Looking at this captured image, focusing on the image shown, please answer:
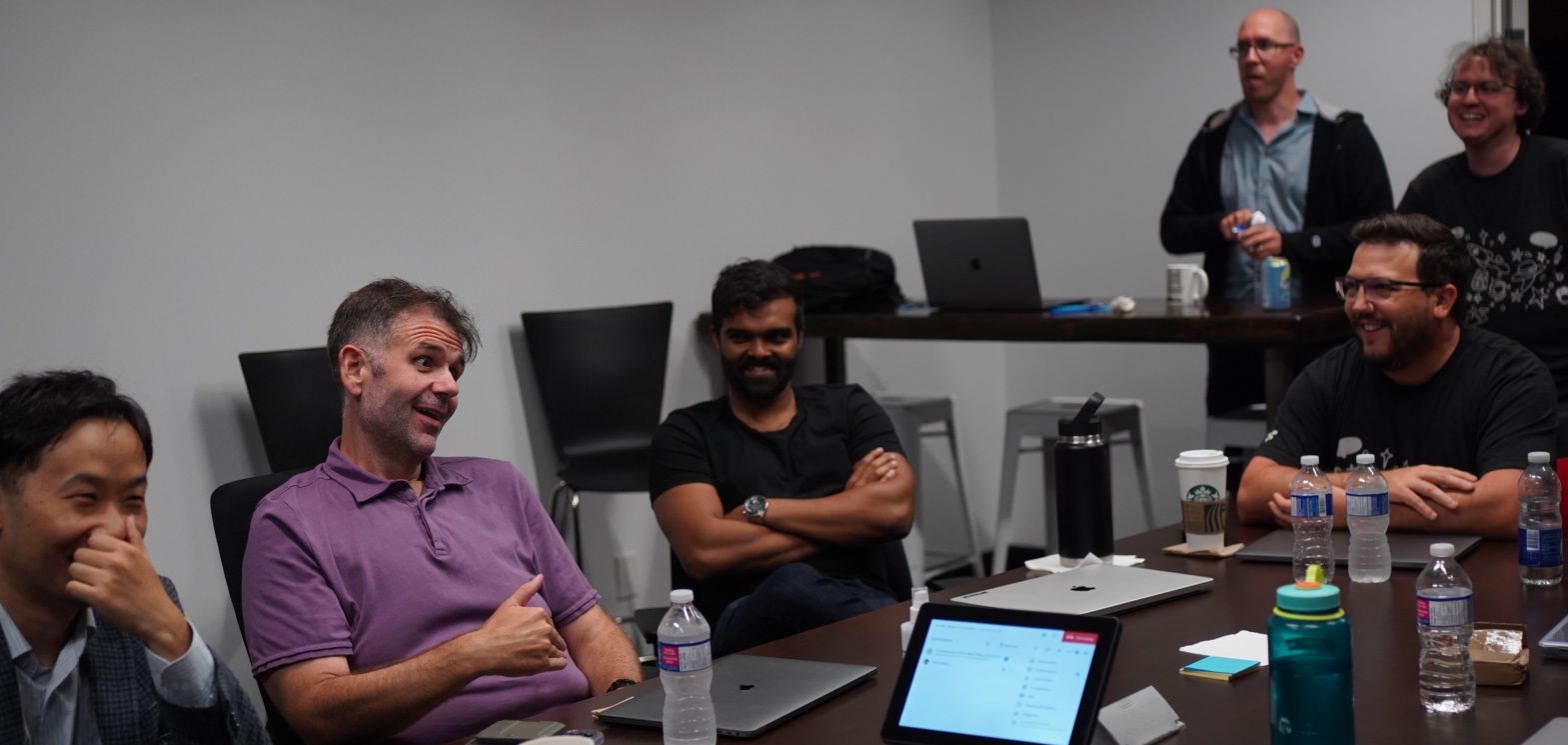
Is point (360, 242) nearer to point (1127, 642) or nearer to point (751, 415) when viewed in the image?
point (751, 415)

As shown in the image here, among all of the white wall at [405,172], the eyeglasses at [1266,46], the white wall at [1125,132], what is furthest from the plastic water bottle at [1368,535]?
the white wall at [1125,132]

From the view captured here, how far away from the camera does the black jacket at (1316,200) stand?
167 inches

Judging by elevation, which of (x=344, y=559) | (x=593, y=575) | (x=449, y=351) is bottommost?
(x=593, y=575)

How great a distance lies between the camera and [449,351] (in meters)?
2.53

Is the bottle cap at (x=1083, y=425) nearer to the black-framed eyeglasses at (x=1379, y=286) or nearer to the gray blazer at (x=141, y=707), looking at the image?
the black-framed eyeglasses at (x=1379, y=286)

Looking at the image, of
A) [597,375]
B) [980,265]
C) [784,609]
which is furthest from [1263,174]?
[784,609]

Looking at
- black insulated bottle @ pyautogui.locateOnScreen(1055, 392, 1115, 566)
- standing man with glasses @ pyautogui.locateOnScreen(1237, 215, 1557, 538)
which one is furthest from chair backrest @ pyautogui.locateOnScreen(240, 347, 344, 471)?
standing man with glasses @ pyautogui.locateOnScreen(1237, 215, 1557, 538)

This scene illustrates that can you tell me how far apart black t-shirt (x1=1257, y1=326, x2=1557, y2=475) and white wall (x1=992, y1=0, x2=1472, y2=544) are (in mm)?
2441

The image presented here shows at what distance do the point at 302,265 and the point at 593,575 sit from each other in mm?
1336

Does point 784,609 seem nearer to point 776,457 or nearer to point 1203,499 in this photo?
point 776,457

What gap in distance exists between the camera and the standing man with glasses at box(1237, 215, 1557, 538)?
2678mm

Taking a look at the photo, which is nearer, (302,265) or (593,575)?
(302,265)

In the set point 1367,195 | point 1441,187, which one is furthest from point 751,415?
point 1367,195

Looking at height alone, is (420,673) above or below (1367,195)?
below
